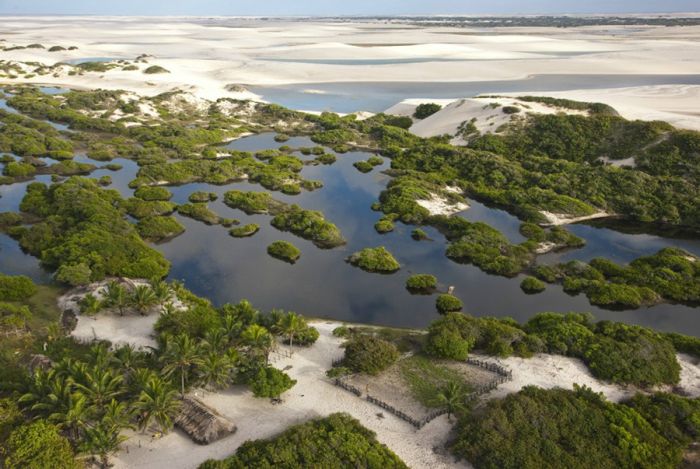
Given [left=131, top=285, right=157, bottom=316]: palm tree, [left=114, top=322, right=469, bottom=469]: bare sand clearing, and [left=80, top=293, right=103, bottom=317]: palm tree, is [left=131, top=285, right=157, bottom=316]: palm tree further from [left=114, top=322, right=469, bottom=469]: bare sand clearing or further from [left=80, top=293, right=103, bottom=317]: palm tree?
[left=114, top=322, right=469, bottom=469]: bare sand clearing

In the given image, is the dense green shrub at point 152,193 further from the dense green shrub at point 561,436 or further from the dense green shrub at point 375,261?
the dense green shrub at point 561,436

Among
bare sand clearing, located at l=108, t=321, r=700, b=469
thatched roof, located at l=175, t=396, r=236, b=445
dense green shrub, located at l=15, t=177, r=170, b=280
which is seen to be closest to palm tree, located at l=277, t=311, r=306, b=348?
bare sand clearing, located at l=108, t=321, r=700, b=469

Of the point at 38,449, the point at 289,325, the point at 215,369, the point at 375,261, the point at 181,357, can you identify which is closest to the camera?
the point at 38,449

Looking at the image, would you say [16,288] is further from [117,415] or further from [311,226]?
[311,226]

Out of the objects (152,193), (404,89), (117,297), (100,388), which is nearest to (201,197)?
(152,193)

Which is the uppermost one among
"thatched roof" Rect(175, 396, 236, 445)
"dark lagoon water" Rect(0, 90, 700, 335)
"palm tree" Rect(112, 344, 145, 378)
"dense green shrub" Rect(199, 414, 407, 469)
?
"palm tree" Rect(112, 344, 145, 378)

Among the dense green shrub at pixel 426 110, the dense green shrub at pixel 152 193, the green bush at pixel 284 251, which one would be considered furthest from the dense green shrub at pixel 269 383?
the dense green shrub at pixel 426 110
